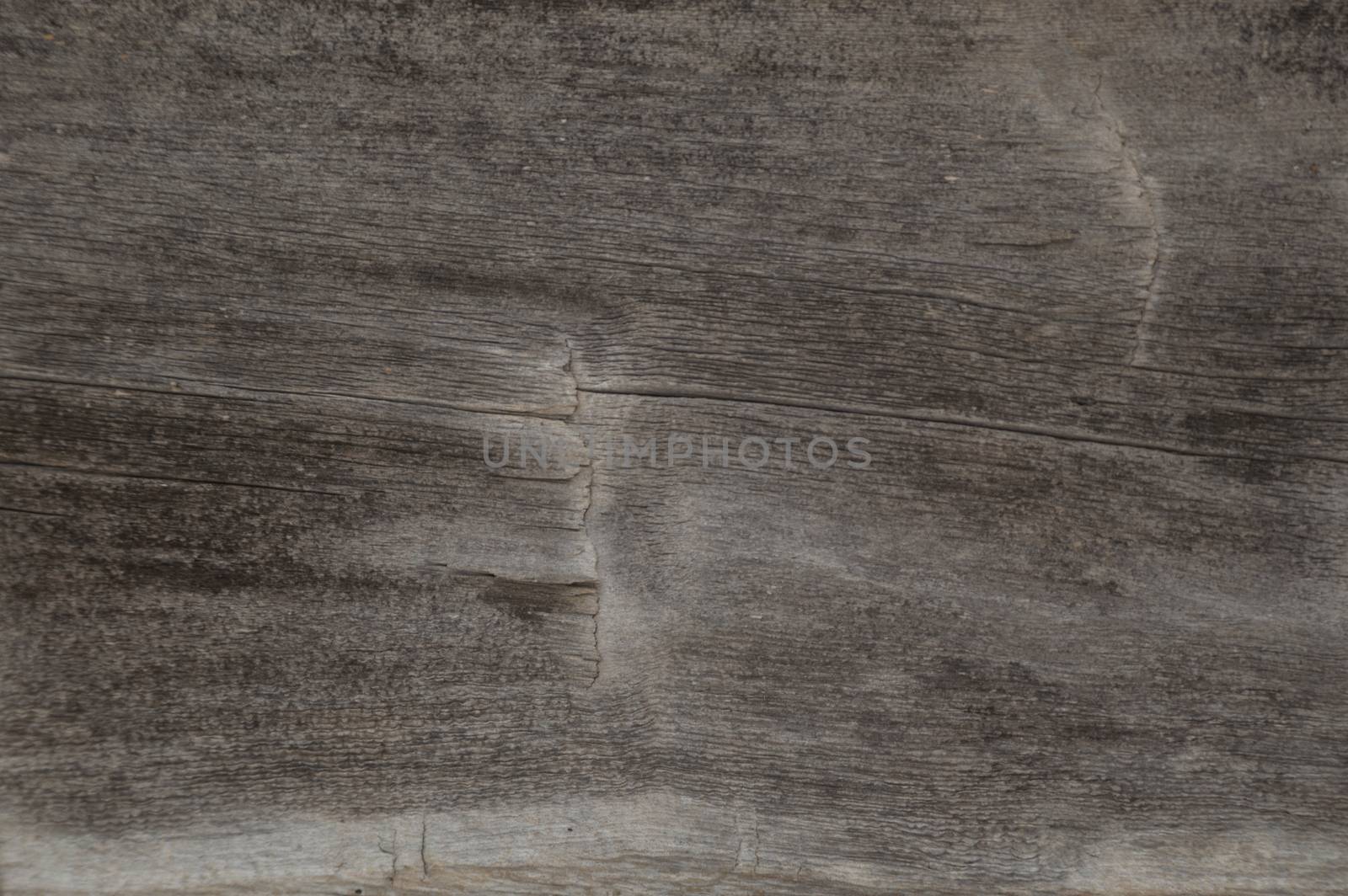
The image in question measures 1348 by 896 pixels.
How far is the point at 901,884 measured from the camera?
64.6 inches

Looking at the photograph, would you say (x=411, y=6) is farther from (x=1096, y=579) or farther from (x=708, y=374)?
(x=1096, y=579)

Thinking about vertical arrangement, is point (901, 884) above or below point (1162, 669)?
below

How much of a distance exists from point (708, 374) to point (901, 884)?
115 centimetres

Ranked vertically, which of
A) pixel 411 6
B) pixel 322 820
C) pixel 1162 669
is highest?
pixel 411 6

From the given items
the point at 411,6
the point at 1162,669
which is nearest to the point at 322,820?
the point at 411,6

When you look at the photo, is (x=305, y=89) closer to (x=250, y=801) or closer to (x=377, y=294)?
(x=377, y=294)

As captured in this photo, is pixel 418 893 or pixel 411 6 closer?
pixel 411 6

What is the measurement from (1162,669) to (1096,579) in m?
0.24

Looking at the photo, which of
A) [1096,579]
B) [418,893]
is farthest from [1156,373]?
[418,893]

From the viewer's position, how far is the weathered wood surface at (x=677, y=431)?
60.6 inches

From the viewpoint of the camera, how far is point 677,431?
1604 mm

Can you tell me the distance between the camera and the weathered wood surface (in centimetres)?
154

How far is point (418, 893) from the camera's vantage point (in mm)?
1620

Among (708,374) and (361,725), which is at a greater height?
(708,374)
